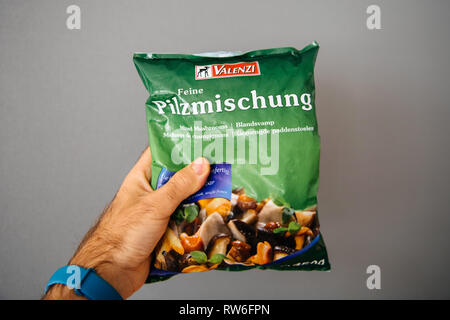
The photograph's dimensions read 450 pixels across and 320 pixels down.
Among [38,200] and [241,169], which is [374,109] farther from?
[38,200]

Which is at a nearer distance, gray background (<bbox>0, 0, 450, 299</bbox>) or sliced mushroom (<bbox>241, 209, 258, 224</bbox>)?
sliced mushroom (<bbox>241, 209, 258, 224</bbox>)

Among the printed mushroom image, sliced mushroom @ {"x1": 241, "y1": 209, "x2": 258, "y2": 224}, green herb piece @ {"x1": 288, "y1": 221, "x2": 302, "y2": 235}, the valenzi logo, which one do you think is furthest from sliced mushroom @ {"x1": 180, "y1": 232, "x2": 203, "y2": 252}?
the valenzi logo

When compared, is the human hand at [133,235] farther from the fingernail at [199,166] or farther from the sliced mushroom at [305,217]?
the sliced mushroom at [305,217]

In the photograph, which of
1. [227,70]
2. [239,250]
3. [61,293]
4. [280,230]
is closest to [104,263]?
[61,293]

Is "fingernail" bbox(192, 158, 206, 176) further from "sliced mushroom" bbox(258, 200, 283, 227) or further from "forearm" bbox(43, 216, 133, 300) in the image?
"forearm" bbox(43, 216, 133, 300)

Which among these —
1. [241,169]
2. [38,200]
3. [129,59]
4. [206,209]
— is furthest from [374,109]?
[38,200]

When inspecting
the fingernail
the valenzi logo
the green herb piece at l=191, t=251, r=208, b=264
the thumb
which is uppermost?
the valenzi logo

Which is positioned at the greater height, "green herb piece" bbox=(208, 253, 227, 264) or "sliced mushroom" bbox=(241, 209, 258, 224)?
"sliced mushroom" bbox=(241, 209, 258, 224)
